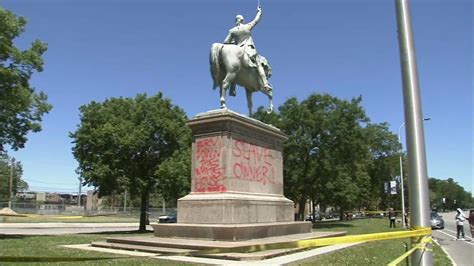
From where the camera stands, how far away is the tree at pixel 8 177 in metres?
98.6

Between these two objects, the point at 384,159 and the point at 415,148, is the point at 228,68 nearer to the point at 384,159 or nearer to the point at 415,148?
the point at 415,148

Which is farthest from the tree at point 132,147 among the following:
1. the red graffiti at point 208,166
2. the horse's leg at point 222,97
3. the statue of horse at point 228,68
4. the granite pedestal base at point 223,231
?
the granite pedestal base at point 223,231

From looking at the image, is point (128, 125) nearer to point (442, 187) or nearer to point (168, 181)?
point (168, 181)

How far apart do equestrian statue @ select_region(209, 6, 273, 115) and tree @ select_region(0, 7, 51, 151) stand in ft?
31.9

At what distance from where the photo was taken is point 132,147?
29.1m

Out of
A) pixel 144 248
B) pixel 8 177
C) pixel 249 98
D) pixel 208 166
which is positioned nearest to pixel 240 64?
pixel 249 98

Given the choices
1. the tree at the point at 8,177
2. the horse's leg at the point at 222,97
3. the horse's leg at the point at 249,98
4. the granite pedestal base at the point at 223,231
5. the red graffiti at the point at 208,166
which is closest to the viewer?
the granite pedestal base at the point at 223,231

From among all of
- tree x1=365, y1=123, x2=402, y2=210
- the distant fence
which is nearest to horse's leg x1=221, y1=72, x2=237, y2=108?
the distant fence

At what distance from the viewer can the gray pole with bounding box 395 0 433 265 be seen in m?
4.90

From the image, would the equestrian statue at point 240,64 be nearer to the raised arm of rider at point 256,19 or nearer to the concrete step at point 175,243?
the raised arm of rider at point 256,19

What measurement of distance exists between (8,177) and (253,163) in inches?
4076

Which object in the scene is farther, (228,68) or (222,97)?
(228,68)

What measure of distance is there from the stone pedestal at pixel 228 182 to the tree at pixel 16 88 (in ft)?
32.5

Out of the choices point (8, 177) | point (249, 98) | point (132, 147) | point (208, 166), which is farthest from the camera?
point (8, 177)
